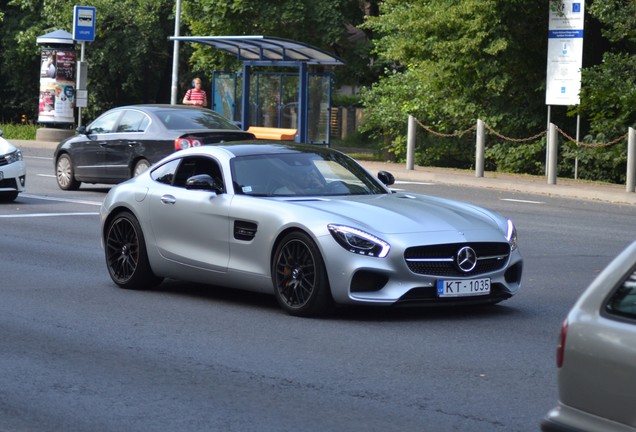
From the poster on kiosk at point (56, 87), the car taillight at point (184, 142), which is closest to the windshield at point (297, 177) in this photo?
the car taillight at point (184, 142)

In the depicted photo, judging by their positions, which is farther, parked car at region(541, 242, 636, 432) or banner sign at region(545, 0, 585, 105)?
banner sign at region(545, 0, 585, 105)

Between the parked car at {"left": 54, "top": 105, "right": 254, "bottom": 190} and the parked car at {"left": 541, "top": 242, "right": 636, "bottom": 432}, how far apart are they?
55.2ft

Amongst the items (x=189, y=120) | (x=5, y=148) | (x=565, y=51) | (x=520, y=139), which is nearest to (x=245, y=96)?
(x=520, y=139)

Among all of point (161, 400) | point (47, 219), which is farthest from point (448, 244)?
point (47, 219)

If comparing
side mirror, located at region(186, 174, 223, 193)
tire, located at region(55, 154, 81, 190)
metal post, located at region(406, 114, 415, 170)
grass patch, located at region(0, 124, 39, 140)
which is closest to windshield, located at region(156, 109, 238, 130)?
tire, located at region(55, 154, 81, 190)

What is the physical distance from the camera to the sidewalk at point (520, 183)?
25.4m

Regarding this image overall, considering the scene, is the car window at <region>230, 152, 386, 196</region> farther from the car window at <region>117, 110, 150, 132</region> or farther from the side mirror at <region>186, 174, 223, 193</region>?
the car window at <region>117, 110, 150, 132</region>

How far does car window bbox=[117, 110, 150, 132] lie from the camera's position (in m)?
22.5

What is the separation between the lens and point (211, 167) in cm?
1173

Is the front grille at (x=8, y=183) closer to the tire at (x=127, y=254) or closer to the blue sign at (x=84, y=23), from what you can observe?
the tire at (x=127, y=254)

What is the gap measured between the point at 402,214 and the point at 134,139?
12.6 m

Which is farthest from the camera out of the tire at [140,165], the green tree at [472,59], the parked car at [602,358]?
the green tree at [472,59]

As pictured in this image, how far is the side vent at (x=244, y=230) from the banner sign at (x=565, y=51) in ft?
64.9

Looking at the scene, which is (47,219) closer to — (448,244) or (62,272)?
(62,272)
